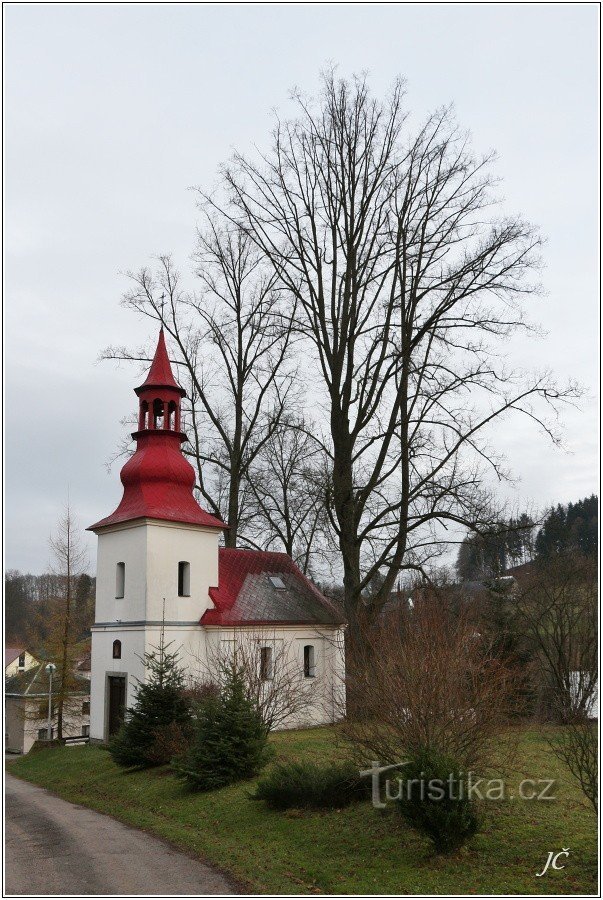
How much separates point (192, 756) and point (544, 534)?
26703 millimetres

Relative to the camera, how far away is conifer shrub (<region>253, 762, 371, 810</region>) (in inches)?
535

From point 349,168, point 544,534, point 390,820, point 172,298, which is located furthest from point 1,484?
point 544,534

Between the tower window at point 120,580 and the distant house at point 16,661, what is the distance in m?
31.3

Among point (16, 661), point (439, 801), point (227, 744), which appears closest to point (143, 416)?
point (227, 744)

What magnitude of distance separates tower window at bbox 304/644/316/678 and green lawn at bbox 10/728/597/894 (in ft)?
37.0

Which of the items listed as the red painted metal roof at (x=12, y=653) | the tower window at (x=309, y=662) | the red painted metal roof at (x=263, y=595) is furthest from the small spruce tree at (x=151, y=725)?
the red painted metal roof at (x=12, y=653)

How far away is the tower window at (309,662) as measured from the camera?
28406 millimetres

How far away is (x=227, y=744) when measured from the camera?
1666 centimetres

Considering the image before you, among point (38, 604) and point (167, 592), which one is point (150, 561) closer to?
point (167, 592)

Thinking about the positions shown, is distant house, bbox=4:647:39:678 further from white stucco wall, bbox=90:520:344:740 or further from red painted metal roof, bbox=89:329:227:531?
red painted metal roof, bbox=89:329:227:531

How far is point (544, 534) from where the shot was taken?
3925 centimetres

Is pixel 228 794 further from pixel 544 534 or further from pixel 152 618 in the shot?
pixel 544 534

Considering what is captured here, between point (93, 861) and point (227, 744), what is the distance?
4404mm

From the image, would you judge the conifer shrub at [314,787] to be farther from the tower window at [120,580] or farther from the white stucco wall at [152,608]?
the tower window at [120,580]
